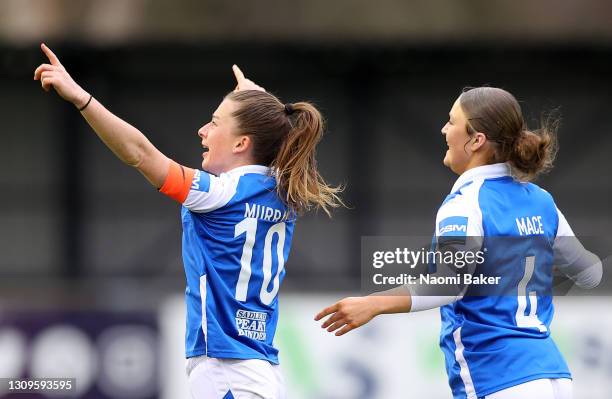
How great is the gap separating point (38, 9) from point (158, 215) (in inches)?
110

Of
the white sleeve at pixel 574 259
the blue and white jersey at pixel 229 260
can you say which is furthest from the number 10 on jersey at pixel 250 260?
the white sleeve at pixel 574 259

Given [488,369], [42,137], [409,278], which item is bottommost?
[488,369]

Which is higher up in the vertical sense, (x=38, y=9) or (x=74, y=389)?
(x=38, y=9)

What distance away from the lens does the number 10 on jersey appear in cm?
366

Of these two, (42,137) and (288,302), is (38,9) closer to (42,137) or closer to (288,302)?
(42,137)

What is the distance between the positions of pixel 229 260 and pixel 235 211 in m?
0.16

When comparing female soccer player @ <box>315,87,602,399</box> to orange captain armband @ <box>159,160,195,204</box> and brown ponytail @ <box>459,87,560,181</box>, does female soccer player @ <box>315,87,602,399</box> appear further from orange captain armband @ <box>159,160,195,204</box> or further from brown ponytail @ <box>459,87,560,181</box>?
orange captain armband @ <box>159,160,195,204</box>

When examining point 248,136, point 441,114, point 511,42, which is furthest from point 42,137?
point 248,136

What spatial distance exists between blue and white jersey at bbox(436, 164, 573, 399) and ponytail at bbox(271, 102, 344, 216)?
1.65 feet

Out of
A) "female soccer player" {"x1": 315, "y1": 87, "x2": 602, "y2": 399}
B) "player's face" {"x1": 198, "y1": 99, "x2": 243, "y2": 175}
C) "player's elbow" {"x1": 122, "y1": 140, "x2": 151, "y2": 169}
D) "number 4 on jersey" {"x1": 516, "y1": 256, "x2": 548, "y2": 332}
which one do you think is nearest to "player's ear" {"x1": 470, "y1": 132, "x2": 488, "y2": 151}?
"female soccer player" {"x1": 315, "y1": 87, "x2": 602, "y2": 399}

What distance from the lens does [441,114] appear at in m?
12.0

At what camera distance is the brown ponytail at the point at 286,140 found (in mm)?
3787

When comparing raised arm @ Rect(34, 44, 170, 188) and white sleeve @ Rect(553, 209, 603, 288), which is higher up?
raised arm @ Rect(34, 44, 170, 188)

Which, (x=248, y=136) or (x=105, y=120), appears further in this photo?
(x=248, y=136)
